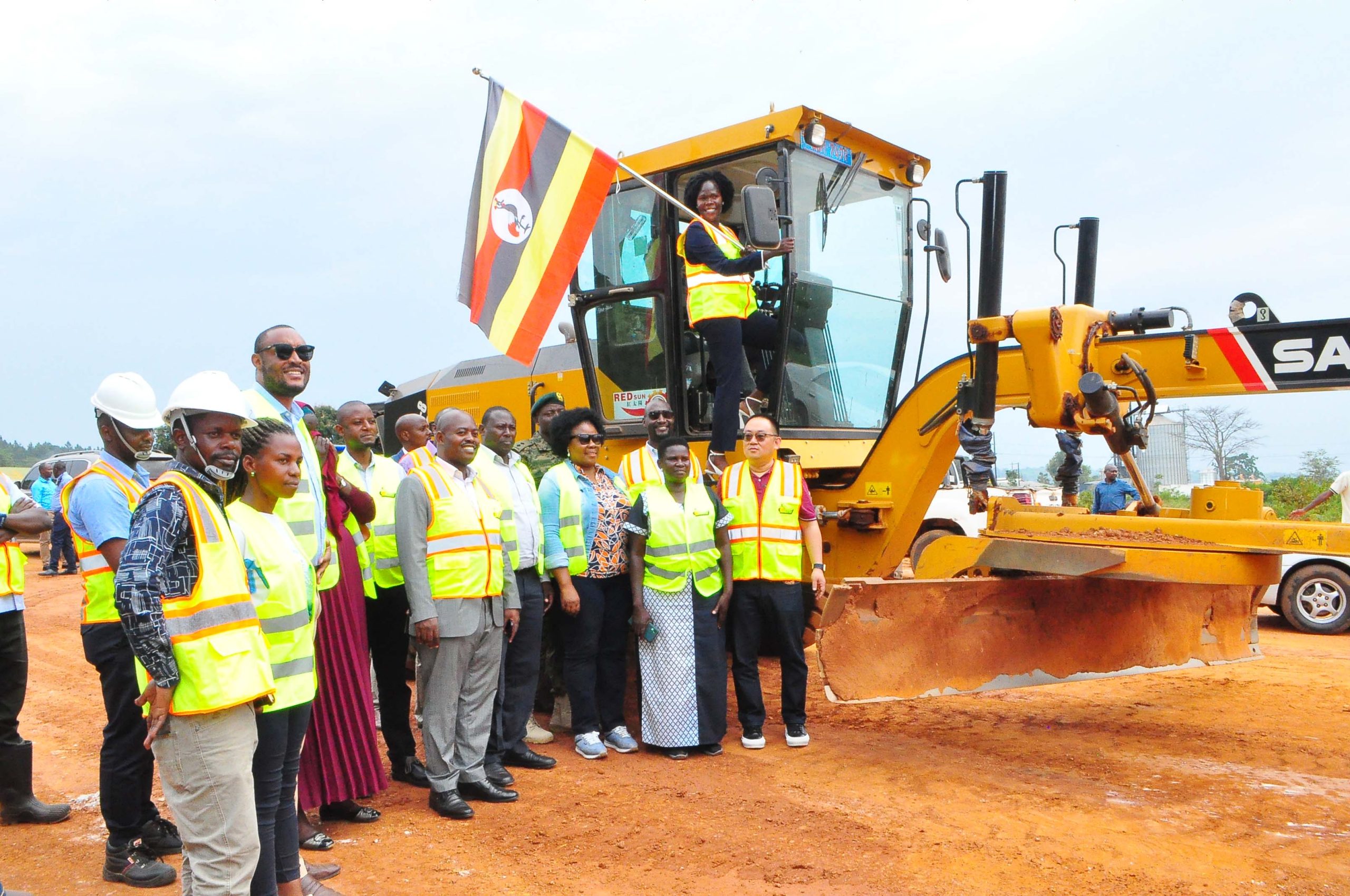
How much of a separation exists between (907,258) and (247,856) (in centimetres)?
618

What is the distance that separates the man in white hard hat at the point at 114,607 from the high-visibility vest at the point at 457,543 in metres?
1.17

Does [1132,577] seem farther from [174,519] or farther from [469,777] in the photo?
[174,519]

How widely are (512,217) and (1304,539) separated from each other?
15.1 ft

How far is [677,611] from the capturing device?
18.5 feet

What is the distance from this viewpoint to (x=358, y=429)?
5520mm

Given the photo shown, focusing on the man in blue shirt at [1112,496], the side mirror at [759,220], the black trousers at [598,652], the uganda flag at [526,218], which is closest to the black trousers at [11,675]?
the black trousers at [598,652]

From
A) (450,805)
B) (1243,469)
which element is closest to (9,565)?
(450,805)

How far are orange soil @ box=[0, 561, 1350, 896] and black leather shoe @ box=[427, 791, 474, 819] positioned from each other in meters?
0.05

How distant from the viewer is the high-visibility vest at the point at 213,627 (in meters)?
2.66

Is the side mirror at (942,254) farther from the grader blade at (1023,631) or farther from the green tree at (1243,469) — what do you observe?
the green tree at (1243,469)

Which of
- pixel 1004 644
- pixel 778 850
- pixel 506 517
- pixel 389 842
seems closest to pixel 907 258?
pixel 1004 644

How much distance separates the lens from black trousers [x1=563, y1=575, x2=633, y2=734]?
564cm

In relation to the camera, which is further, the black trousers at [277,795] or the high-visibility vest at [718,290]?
the high-visibility vest at [718,290]

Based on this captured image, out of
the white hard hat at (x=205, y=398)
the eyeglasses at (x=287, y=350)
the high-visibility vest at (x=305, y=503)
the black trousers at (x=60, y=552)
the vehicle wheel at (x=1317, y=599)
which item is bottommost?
the black trousers at (x=60, y=552)
